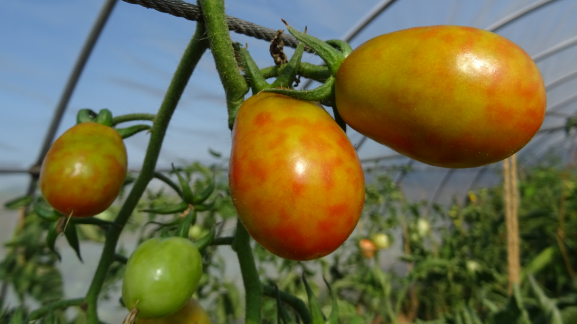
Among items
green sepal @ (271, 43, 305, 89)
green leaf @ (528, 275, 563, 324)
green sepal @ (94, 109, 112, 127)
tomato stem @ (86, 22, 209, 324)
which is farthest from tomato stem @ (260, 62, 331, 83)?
green leaf @ (528, 275, 563, 324)

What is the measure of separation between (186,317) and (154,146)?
11.5 inches

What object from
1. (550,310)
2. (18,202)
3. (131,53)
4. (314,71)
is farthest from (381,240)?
(314,71)

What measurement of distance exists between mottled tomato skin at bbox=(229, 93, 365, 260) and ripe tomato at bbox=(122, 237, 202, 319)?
0.52 ft

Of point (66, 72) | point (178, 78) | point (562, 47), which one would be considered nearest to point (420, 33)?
point (178, 78)

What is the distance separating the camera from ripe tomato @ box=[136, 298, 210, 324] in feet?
2.02

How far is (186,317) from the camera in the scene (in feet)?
2.06

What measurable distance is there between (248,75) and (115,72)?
2.03 m

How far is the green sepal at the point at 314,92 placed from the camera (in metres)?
0.43

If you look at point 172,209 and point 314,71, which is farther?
point 172,209

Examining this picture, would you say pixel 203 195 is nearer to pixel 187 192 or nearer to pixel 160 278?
pixel 187 192

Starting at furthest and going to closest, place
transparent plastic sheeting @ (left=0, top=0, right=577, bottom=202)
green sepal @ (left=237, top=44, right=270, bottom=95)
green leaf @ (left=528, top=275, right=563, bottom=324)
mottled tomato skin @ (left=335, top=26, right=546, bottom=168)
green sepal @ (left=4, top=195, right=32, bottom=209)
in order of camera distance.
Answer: transparent plastic sheeting @ (left=0, top=0, right=577, bottom=202), green sepal @ (left=4, top=195, right=32, bottom=209), green leaf @ (left=528, top=275, right=563, bottom=324), green sepal @ (left=237, top=44, right=270, bottom=95), mottled tomato skin @ (left=335, top=26, right=546, bottom=168)

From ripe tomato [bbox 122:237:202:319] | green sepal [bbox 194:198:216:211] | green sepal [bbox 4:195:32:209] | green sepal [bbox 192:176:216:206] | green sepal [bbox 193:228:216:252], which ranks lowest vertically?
green sepal [bbox 4:195:32:209]

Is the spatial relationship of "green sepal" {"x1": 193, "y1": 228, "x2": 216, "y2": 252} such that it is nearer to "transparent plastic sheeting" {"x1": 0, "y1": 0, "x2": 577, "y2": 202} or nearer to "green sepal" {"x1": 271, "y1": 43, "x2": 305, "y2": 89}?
"green sepal" {"x1": 271, "y1": 43, "x2": 305, "y2": 89}

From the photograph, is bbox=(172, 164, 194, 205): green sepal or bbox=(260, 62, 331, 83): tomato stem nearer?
bbox=(260, 62, 331, 83): tomato stem
